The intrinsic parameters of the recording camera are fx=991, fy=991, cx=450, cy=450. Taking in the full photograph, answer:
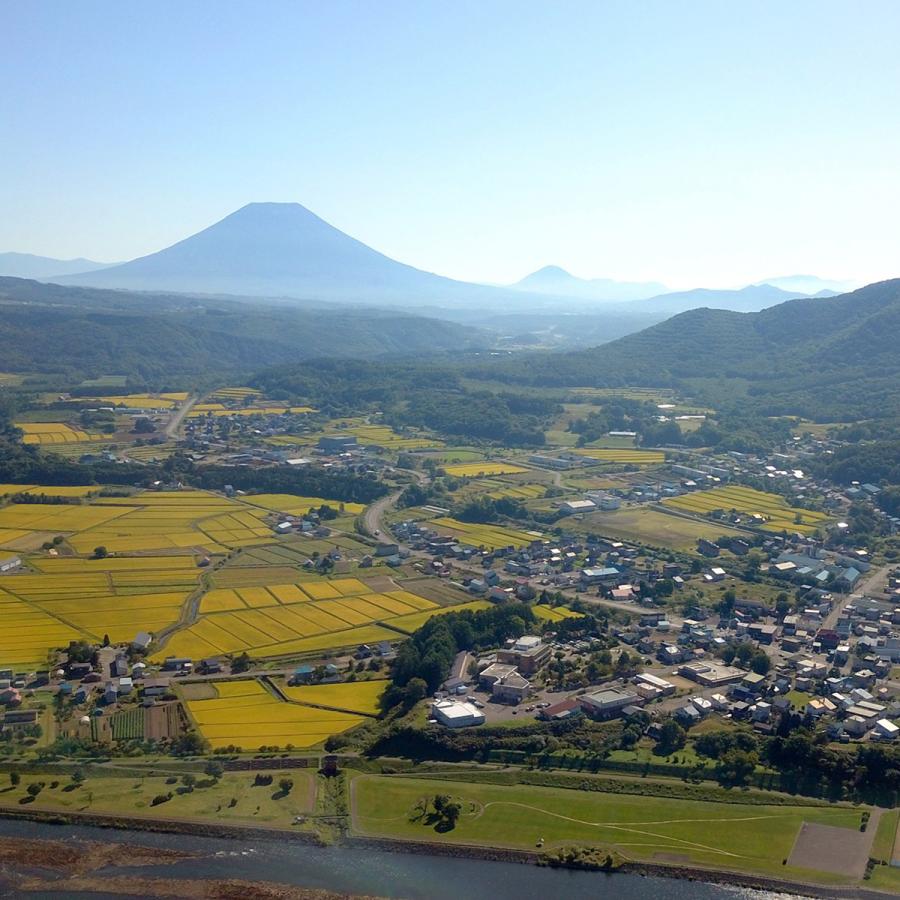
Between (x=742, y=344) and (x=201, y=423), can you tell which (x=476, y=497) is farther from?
(x=742, y=344)

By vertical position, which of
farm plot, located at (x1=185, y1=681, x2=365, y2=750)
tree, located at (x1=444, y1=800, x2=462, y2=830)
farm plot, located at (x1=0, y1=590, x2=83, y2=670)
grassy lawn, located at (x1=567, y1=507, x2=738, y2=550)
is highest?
grassy lawn, located at (x1=567, y1=507, x2=738, y2=550)

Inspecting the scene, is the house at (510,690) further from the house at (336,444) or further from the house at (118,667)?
the house at (336,444)

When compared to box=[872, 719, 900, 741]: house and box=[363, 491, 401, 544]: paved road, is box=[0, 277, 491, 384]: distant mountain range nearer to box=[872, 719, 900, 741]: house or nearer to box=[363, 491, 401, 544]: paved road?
box=[363, 491, 401, 544]: paved road

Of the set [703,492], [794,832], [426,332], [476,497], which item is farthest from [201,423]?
[426,332]

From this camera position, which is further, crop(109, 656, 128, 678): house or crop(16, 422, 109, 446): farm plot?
crop(16, 422, 109, 446): farm plot

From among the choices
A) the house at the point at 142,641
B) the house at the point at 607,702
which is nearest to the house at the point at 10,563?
the house at the point at 142,641

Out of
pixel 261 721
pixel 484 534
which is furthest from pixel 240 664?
pixel 484 534

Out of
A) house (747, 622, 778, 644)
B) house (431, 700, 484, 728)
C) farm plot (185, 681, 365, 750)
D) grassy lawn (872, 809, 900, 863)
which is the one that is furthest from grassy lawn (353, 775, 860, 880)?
house (747, 622, 778, 644)
